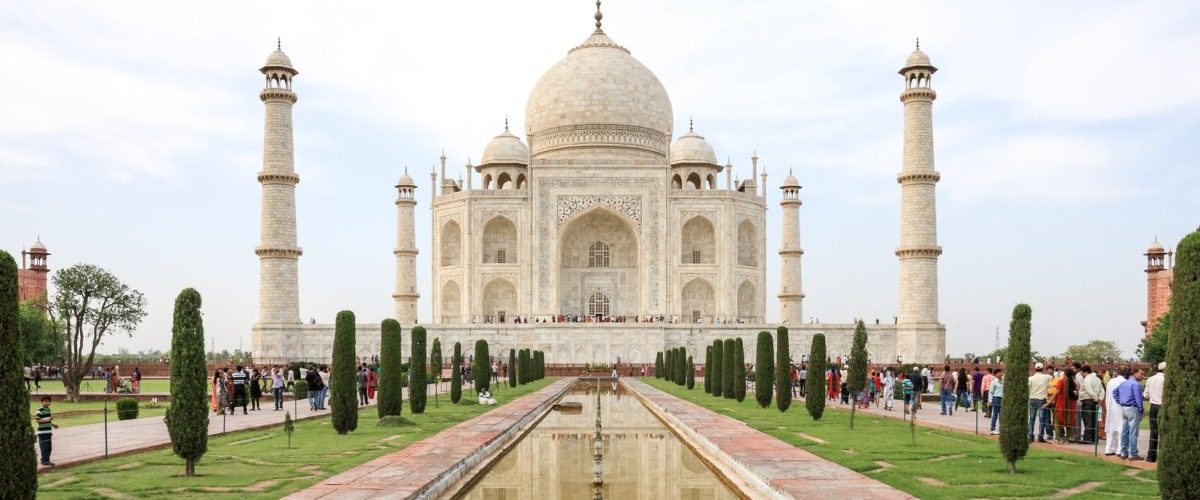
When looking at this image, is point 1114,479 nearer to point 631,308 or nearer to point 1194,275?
point 1194,275

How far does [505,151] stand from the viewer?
4097 centimetres

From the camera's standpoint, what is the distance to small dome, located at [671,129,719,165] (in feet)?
135

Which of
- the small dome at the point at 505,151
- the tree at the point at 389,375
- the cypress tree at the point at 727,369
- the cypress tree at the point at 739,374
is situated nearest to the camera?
the tree at the point at 389,375

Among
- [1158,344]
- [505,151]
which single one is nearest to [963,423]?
[1158,344]

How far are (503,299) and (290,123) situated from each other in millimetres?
10181

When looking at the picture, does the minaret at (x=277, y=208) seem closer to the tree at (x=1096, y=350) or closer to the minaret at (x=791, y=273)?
the minaret at (x=791, y=273)

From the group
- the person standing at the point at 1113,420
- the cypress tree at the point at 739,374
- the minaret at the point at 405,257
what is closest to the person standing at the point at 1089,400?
the person standing at the point at 1113,420

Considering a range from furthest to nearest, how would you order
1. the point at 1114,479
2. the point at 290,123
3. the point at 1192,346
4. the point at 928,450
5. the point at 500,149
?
1. the point at 500,149
2. the point at 290,123
3. the point at 928,450
4. the point at 1114,479
5. the point at 1192,346

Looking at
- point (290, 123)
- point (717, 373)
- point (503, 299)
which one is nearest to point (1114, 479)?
point (717, 373)

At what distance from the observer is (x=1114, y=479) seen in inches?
299

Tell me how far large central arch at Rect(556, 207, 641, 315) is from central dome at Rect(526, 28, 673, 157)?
131 inches

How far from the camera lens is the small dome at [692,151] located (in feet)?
135

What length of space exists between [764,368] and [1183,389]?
1010cm

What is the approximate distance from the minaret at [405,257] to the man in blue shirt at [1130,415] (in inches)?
1200
